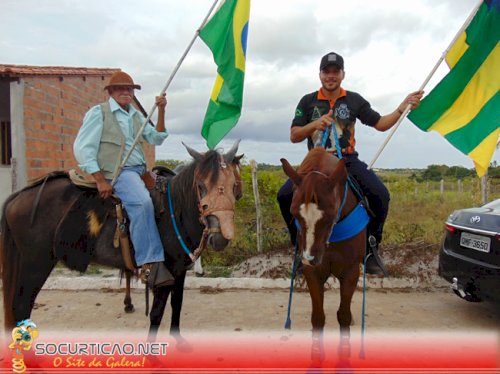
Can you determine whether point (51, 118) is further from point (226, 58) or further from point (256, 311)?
point (256, 311)

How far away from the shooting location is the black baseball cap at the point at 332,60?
3.56 m

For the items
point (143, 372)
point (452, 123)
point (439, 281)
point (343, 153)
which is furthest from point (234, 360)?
point (439, 281)

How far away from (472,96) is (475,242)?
5.98ft

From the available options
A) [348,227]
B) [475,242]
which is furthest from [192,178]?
[475,242]

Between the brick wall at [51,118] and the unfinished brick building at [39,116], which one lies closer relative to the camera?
the unfinished brick building at [39,116]

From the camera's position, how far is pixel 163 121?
377 centimetres

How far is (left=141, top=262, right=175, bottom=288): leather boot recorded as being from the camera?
3129 millimetres

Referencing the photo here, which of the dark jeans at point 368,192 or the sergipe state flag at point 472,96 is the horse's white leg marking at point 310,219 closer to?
the dark jeans at point 368,192

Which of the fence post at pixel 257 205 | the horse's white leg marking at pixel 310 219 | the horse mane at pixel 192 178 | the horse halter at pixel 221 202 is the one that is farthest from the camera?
the fence post at pixel 257 205

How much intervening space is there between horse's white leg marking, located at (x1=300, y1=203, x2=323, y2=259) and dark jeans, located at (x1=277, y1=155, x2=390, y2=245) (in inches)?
35.8

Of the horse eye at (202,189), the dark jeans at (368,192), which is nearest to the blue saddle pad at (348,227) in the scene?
the dark jeans at (368,192)

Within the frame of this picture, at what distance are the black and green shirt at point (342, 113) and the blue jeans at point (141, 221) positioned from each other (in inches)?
77.2

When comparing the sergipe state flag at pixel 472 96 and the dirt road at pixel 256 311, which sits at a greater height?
the sergipe state flag at pixel 472 96

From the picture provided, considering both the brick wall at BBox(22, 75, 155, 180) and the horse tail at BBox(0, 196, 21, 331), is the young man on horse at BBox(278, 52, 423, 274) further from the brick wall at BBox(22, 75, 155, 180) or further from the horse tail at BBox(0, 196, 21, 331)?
the brick wall at BBox(22, 75, 155, 180)
